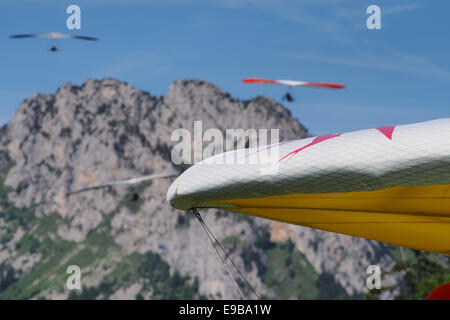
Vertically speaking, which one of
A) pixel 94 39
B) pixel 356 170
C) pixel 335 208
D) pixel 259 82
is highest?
pixel 94 39

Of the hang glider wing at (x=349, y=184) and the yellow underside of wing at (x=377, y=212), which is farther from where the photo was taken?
the yellow underside of wing at (x=377, y=212)

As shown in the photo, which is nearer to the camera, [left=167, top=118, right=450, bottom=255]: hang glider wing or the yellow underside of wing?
[left=167, top=118, right=450, bottom=255]: hang glider wing

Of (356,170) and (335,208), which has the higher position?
(356,170)
